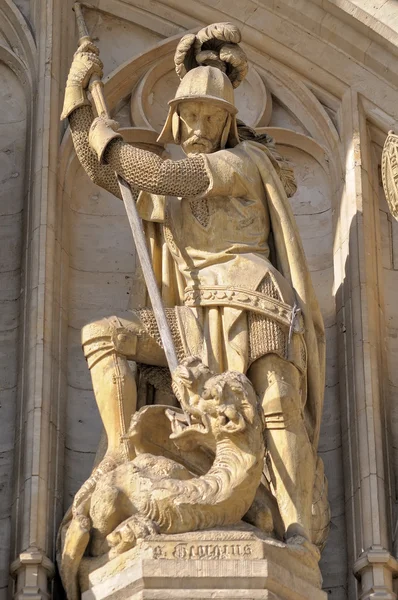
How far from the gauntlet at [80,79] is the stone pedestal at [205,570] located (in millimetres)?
2233

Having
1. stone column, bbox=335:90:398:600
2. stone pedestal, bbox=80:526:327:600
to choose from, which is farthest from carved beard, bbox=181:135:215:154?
stone pedestal, bbox=80:526:327:600

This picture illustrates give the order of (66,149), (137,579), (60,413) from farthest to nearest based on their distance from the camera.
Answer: (66,149)
(60,413)
(137,579)

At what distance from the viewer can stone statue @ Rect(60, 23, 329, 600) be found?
9.64 meters

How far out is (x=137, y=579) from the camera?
940cm

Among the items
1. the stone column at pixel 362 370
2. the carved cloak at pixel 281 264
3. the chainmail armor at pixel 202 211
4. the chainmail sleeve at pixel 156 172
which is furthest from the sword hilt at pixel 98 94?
the stone column at pixel 362 370

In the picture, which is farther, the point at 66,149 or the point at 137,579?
the point at 66,149

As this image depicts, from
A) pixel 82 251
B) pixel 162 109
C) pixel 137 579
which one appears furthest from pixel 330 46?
pixel 137 579

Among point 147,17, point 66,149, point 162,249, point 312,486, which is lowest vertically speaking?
point 312,486

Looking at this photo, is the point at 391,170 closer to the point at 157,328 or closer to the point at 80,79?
the point at 157,328

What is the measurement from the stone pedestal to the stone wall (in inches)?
28.4

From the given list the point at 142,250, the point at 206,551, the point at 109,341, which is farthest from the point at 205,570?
the point at 142,250

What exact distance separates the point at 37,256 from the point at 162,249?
750mm

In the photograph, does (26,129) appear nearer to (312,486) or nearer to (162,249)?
(162,249)

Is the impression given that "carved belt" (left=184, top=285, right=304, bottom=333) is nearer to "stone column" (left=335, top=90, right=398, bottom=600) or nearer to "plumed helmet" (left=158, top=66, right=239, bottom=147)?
"stone column" (left=335, top=90, right=398, bottom=600)
